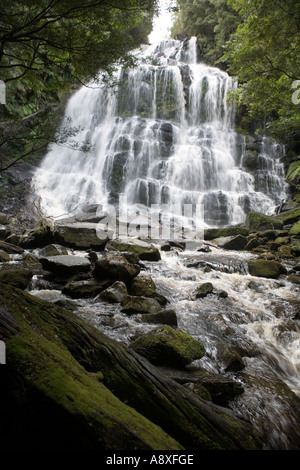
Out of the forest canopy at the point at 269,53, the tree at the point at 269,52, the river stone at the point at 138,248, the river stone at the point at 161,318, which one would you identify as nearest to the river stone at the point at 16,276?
the river stone at the point at 161,318

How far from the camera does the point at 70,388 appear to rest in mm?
1535

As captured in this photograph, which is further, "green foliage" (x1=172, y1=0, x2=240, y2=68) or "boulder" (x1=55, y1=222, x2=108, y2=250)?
"green foliage" (x1=172, y1=0, x2=240, y2=68)

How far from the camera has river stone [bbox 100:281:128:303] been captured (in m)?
5.42

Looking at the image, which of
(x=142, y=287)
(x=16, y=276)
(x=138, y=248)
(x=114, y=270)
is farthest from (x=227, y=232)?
(x=16, y=276)

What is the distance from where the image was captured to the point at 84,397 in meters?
1.53

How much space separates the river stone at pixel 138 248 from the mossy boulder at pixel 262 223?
6.93 metres

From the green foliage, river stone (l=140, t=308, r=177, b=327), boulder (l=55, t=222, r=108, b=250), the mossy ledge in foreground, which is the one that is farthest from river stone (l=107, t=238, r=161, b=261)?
the green foliage

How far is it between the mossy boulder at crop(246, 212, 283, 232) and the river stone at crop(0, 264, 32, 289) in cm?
1132

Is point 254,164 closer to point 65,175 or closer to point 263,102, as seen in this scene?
point 263,102

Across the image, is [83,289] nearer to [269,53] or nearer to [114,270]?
[114,270]

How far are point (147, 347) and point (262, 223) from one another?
1254 centimetres

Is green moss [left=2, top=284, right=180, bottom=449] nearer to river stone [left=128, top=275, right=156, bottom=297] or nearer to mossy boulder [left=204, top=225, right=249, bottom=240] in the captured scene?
river stone [left=128, top=275, right=156, bottom=297]
